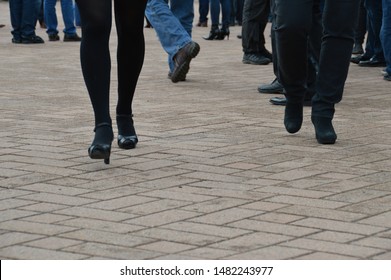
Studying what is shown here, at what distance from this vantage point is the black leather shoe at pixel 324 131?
623 cm

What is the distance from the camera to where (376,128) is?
6.87 meters

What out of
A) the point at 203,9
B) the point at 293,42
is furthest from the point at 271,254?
the point at 203,9

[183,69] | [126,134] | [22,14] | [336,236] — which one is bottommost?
[22,14]

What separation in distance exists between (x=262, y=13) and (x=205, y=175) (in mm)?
5880

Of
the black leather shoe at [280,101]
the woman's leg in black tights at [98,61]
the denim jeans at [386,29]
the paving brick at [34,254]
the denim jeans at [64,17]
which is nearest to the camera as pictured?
the paving brick at [34,254]

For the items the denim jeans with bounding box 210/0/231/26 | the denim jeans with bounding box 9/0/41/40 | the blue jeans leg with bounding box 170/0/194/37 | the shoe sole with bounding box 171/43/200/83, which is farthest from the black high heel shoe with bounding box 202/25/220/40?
the shoe sole with bounding box 171/43/200/83

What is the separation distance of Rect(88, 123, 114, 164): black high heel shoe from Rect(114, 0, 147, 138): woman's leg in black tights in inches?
18.8

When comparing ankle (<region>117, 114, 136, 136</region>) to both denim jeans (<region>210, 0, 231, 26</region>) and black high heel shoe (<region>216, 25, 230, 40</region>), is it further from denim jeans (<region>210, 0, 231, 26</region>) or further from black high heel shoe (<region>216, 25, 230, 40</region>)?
denim jeans (<region>210, 0, 231, 26</region>)

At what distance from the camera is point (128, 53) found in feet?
19.9

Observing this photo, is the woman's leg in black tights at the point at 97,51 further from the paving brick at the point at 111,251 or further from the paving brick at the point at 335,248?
the paving brick at the point at 335,248

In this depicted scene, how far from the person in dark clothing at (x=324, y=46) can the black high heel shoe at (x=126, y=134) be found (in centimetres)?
94

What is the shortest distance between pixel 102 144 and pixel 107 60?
0.45 meters

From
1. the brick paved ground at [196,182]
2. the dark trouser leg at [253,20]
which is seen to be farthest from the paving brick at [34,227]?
the dark trouser leg at [253,20]

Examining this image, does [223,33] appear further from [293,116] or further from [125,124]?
[125,124]
